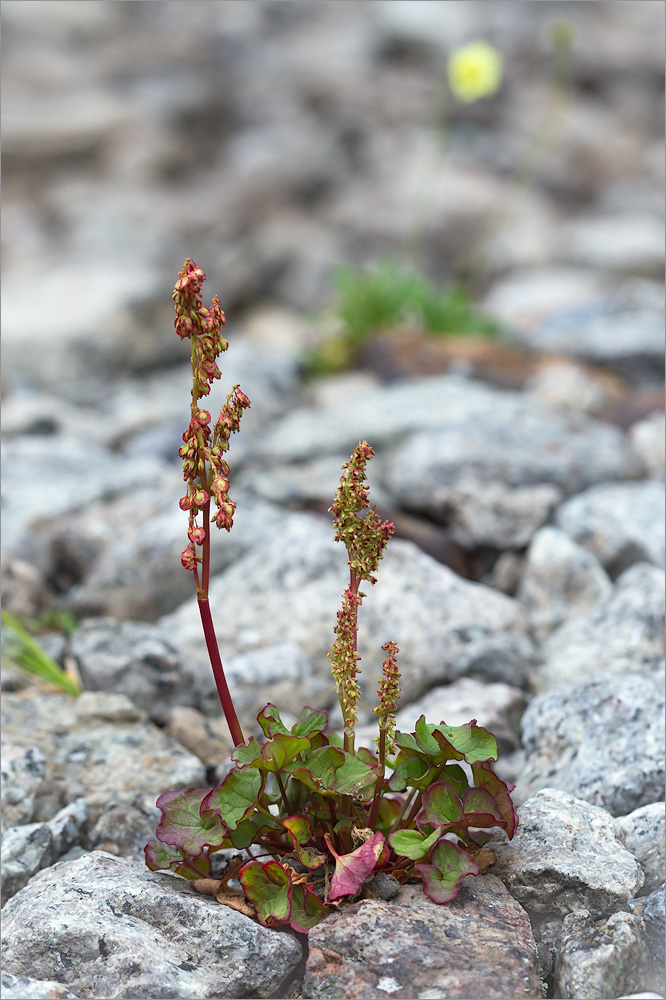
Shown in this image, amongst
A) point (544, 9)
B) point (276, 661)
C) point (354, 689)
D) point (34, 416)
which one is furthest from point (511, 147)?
point (354, 689)

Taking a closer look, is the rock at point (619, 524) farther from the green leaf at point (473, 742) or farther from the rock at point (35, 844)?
the rock at point (35, 844)

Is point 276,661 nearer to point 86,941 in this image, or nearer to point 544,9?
point 86,941

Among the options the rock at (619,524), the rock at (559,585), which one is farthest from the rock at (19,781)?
the rock at (619,524)

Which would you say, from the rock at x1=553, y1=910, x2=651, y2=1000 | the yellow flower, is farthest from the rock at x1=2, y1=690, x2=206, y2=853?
the yellow flower

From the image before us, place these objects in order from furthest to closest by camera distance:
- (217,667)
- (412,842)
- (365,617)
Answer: (365,617) → (217,667) → (412,842)

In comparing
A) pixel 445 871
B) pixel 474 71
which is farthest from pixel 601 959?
pixel 474 71

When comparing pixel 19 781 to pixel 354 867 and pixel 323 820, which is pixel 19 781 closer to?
pixel 323 820

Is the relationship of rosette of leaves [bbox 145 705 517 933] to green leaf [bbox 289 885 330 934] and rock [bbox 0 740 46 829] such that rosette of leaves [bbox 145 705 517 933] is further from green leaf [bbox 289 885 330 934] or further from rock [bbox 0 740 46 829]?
rock [bbox 0 740 46 829]
